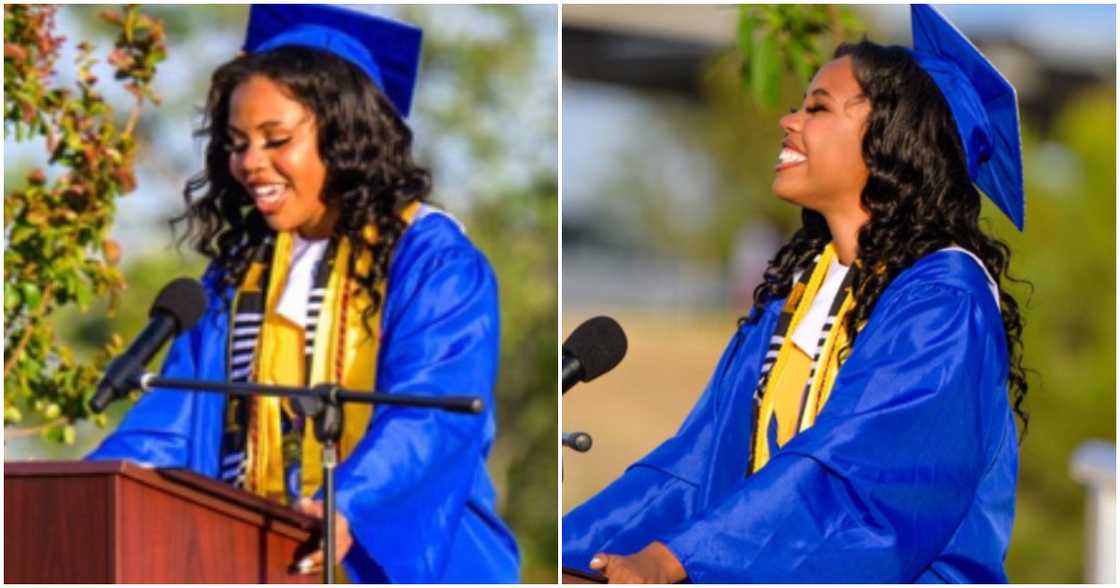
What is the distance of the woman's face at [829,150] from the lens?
4.23 meters

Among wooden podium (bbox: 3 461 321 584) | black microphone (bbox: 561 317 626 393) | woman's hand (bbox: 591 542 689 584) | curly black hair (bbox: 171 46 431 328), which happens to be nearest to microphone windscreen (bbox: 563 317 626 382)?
black microphone (bbox: 561 317 626 393)

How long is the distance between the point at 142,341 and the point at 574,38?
5.45 meters

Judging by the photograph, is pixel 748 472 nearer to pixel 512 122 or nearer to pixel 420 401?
pixel 420 401

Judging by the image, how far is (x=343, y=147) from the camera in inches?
200

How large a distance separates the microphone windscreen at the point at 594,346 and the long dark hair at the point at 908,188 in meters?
0.49

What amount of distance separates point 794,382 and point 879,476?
30cm

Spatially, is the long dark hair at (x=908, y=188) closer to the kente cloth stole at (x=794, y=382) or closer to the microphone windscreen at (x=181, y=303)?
the kente cloth stole at (x=794, y=382)

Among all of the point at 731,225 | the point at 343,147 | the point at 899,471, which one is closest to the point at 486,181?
the point at 343,147

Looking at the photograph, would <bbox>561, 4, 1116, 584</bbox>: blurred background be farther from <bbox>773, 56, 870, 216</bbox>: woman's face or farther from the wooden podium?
the wooden podium

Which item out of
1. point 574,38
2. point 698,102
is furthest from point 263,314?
point 698,102

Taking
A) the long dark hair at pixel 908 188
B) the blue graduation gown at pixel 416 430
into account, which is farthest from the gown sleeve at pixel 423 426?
the long dark hair at pixel 908 188

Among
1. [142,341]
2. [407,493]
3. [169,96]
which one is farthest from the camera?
[169,96]

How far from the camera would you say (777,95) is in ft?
17.7

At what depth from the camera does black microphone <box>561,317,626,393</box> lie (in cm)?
393
